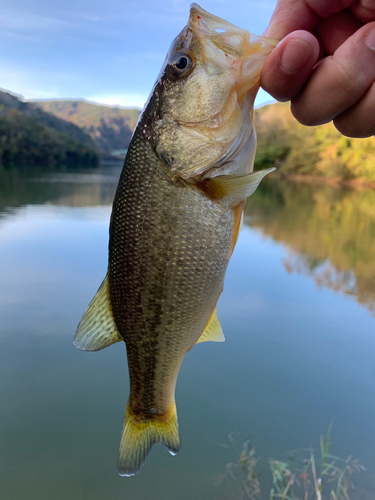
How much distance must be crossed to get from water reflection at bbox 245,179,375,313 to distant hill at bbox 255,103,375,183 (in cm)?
1568

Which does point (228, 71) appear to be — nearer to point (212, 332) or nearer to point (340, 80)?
point (340, 80)

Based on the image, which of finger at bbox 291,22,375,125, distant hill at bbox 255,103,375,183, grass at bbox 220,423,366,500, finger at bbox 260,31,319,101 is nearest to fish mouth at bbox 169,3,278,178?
finger at bbox 260,31,319,101

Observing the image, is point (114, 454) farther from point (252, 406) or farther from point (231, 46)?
point (231, 46)

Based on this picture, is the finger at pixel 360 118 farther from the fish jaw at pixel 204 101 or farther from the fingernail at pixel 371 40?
the fish jaw at pixel 204 101

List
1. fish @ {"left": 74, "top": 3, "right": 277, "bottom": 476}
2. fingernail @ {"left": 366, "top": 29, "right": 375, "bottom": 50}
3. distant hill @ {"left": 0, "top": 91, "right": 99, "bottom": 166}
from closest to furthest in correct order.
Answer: fingernail @ {"left": 366, "top": 29, "right": 375, "bottom": 50} → fish @ {"left": 74, "top": 3, "right": 277, "bottom": 476} → distant hill @ {"left": 0, "top": 91, "right": 99, "bottom": 166}

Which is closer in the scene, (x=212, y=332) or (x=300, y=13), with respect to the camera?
(x=300, y=13)

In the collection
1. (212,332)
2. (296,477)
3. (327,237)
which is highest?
(212,332)

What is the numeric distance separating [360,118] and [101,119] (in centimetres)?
15780

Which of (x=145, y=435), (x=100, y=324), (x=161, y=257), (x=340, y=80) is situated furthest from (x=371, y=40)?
(x=145, y=435)

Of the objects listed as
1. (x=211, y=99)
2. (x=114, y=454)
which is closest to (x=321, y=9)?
(x=211, y=99)

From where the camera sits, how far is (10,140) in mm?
67250

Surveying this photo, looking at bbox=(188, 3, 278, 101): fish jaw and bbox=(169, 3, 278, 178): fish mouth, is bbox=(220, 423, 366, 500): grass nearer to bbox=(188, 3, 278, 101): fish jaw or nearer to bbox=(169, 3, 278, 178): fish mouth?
bbox=(169, 3, 278, 178): fish mouth

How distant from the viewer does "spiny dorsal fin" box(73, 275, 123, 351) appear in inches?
75.9

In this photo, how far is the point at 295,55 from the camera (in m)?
1.47
